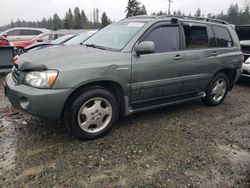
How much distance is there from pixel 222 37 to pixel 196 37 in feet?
2.98

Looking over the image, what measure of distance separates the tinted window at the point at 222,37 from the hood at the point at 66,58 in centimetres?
255

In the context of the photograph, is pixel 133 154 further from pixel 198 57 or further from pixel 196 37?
pixel 196 37

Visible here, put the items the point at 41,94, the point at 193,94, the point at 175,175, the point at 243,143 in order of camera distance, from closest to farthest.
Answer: the point at 175,175, the point at 41,94, the point at 243,143, the point at 193,94

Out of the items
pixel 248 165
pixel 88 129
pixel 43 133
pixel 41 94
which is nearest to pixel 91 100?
pixel 88 129

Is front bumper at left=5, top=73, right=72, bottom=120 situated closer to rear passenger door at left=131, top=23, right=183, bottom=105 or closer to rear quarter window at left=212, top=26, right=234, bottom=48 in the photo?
rear passenger door at left=131, top=23, right=183, bottom=105

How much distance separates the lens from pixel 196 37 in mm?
4762

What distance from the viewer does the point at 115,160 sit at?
3.18 m

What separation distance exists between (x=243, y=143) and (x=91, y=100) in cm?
238

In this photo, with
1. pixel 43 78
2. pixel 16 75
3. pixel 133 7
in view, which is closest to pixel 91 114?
pixel 43 78

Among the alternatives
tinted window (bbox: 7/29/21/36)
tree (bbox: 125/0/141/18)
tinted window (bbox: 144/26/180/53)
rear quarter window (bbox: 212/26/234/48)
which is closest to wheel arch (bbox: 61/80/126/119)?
tinted window (bbox: 144/26/180/53)

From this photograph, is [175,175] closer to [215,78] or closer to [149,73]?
[149,73]

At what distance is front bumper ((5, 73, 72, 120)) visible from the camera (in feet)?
10.4

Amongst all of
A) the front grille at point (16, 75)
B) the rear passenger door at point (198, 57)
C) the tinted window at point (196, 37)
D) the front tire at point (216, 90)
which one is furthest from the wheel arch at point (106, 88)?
the front tire at point (216, 90)

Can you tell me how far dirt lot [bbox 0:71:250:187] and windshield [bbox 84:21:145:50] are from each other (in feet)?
4.47
